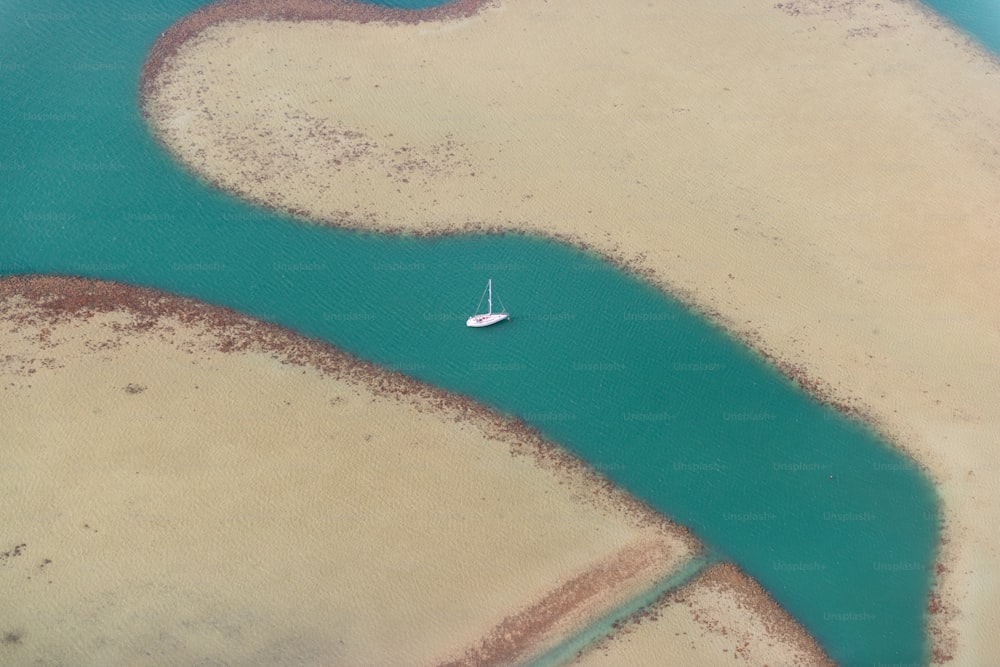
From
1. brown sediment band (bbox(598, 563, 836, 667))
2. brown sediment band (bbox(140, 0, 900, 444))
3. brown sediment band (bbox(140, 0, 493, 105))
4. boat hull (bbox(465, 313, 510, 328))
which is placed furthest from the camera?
brown sediment band (bbox(140, 0, 493, 105))

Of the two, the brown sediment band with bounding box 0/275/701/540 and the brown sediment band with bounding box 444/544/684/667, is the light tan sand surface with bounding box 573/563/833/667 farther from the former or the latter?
the brown sediment band with bounding box 0/275/701/540

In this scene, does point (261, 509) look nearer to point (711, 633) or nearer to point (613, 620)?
point (613, 620)

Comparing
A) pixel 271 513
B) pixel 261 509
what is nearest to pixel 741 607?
pixel 271 513

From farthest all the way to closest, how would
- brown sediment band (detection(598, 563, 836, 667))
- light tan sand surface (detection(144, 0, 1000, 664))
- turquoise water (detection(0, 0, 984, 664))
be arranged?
light tan sand surface (detection(144, 0, 1000, 664))
turquoise water (detection(0, 0, 984, 664))
brown sediment band (detection(598, 563, 836, 667))

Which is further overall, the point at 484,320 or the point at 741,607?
the point at 484,320

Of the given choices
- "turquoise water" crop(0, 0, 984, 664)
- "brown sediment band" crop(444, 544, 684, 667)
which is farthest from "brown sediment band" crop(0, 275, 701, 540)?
"brown sediment band" crop(444, 544, 684, 667)

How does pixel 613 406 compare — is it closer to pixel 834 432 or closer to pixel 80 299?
pixel 834 432

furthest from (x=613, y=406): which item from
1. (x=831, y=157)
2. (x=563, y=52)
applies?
(x=563, y=52)
